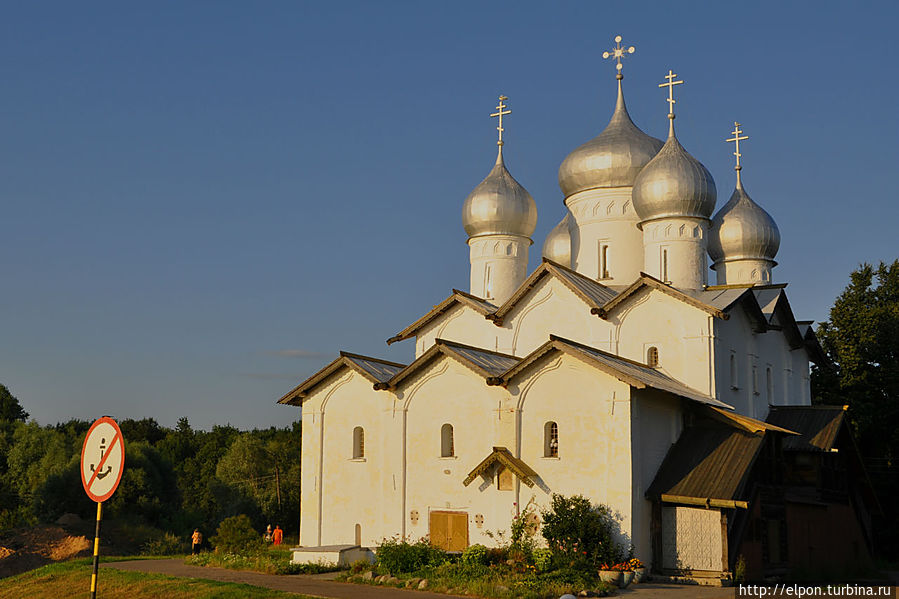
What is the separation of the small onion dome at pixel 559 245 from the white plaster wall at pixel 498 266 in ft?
8.77

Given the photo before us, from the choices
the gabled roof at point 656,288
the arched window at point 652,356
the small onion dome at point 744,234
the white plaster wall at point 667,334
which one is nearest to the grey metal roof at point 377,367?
the gabled roof at point 656,288

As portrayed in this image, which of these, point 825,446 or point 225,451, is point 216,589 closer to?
point 825,446

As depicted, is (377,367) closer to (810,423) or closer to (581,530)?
(581,530)

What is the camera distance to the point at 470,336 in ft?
91.8

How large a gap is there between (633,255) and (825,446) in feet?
26.0

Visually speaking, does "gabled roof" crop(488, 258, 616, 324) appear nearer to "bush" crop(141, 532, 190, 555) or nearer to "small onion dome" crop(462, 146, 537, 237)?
"small onion dome" crop(462, 146, 537, 237)

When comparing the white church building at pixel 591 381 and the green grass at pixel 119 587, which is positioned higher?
the white church building at pixel 591 381

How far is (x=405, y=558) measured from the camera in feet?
61.7

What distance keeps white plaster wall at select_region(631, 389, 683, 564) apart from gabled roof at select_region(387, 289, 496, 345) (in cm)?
726

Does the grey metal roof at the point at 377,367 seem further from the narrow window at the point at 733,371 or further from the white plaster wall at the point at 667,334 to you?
the narrow window at the point at 733,371

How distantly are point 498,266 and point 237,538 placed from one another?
12302mm

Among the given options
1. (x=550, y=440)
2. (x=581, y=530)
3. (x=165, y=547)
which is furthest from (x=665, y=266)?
(x=165, y=547)

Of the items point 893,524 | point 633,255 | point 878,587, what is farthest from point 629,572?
point 893,524

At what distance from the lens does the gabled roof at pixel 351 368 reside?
24.1 m
